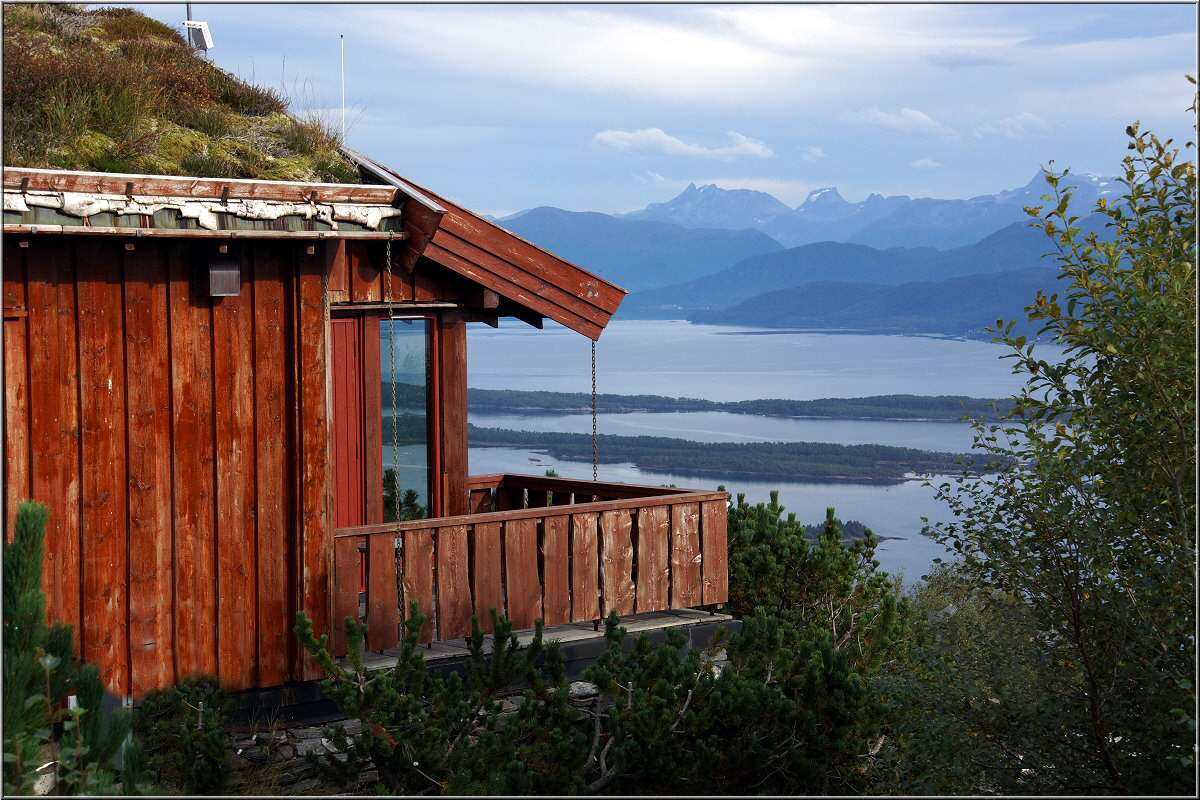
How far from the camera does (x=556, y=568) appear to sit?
9.52 m

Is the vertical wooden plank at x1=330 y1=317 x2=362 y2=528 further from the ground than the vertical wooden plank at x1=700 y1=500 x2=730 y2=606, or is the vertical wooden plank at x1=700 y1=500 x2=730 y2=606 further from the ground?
the vertical wooden plank at x1=330 y1=317 x2=362 y2=528

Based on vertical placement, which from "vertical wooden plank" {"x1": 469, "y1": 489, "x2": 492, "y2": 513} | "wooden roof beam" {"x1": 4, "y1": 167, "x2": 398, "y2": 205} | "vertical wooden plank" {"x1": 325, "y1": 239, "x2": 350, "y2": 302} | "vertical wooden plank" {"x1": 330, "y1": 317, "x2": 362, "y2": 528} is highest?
"wooden roof beam" {"x1": 4, "y1": 167, "x2": 398, "y2": 205}

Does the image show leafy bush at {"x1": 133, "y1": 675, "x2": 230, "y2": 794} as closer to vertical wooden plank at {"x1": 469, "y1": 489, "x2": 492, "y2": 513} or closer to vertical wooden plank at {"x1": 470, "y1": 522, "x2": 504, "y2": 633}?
vertical wooden plank at {"x1": 470, "y1": 522, "x2": 504, "y2": 633}

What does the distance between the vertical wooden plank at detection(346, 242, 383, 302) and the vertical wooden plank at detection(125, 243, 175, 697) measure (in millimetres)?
1632

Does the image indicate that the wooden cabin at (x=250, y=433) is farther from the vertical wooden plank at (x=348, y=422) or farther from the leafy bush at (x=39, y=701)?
the leafy bush at (x=39, y=701)

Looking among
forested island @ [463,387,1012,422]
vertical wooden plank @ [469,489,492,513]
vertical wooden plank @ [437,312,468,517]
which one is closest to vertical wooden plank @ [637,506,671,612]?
vertical wooden plank @ [437,312,468,517]

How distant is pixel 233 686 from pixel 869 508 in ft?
208

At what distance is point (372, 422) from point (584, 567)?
2.40 metres

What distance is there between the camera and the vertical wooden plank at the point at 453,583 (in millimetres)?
8930

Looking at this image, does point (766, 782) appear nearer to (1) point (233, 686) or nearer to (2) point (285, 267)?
(1) point (233, 686)

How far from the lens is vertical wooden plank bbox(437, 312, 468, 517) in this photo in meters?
10.8

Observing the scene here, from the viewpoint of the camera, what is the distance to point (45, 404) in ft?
25.3

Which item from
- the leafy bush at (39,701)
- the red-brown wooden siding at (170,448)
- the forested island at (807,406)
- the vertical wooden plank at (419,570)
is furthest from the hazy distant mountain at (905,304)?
the leafy bush at (39,701)

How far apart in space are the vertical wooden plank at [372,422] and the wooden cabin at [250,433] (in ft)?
0.09
